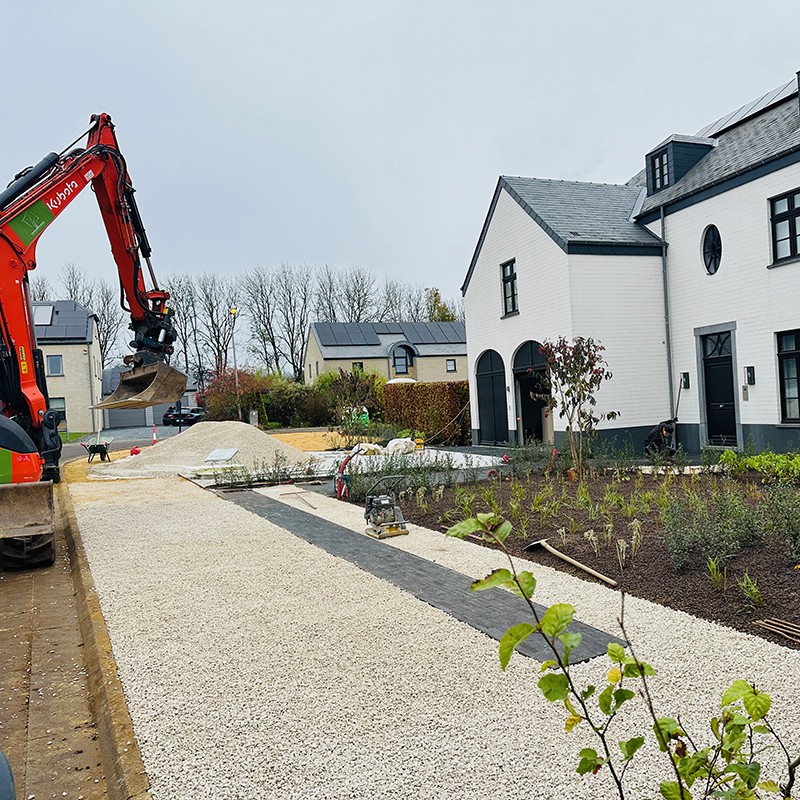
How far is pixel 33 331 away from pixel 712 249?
13.8 meters

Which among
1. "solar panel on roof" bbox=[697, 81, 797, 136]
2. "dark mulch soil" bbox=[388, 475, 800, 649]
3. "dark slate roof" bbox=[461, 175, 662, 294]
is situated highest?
"solar panel on roof" bbox=[697, 81, 797, 136]

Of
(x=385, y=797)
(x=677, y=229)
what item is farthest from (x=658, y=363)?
(x=385, y=797)

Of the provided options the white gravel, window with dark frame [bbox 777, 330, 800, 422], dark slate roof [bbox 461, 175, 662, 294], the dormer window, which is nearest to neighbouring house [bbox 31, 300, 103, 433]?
dark slate roof [bbox 461, 175, 662, 294]

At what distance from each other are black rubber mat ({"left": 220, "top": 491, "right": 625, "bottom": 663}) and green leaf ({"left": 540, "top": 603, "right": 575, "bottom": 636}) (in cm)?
281

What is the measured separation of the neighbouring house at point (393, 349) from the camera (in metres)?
46.0

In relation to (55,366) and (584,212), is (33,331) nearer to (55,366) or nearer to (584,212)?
(584,212)

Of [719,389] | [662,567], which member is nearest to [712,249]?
[719,389]

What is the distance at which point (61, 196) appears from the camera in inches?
338

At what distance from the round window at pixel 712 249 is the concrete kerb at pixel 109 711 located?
14295 millimetres

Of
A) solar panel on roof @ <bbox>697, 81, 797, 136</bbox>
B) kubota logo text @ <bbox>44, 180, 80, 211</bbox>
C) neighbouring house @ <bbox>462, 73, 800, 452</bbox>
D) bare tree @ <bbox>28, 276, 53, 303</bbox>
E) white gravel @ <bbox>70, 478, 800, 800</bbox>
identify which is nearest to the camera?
white gravel @ <bbox>70, 478, 800, 800</bbox>

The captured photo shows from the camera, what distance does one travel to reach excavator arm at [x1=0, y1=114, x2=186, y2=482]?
8156 millimetres

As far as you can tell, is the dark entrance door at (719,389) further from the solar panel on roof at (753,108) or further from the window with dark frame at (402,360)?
the window with dark frame at (402,360)

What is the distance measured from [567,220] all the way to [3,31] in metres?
12.8

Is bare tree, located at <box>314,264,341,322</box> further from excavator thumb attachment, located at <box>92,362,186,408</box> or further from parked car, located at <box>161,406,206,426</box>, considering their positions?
excavator thumb attachment, located at <box>92,362,186,408</box>
